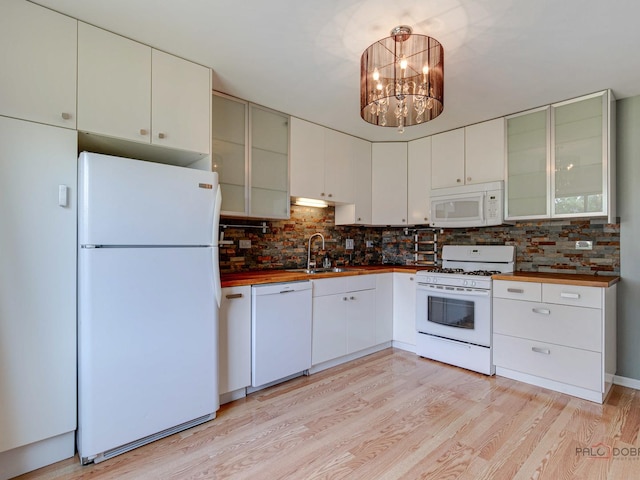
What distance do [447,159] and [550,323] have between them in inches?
72.0

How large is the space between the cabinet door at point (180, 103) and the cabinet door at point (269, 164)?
61 centimetres

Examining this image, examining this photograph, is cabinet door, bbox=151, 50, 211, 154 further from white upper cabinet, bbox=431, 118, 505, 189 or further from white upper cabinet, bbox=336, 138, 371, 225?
white upper cabinet, bbox=431, 118, 505, 189

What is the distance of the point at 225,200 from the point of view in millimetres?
2689

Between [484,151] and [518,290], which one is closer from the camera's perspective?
[518,290]

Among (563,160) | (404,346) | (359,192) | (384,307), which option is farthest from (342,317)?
(563,160)

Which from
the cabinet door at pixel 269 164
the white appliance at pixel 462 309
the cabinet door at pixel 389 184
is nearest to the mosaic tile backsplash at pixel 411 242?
the white appliance at pixel 462 309

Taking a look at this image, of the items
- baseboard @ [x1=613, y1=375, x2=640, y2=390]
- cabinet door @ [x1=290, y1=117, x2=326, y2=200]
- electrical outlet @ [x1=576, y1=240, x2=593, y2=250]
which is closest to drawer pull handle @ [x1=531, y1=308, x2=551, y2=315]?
electrical outlet @ [x1=576, y1=240, x2=593, y2=250]

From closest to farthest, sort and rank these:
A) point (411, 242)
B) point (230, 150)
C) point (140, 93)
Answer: point (140, 93) → point (230, 150) → point (411, 242)

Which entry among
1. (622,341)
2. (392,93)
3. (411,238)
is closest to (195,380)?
(392,93)

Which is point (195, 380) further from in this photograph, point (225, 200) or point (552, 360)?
point (552, 360)

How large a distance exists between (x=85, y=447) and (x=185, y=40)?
7.61 ft

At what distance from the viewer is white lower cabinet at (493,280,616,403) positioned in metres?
A: 2.42

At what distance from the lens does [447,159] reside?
3537mm

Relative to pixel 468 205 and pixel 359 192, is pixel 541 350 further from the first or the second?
pixel 359 192
